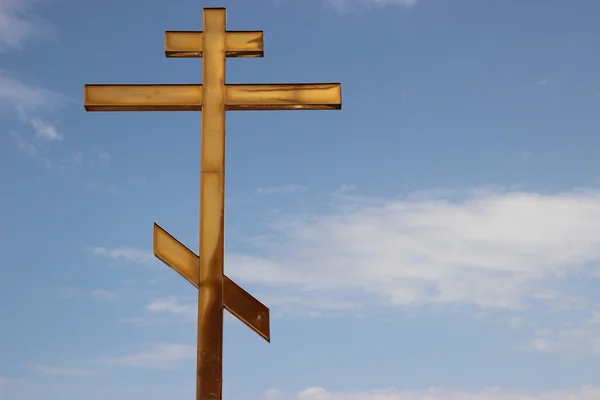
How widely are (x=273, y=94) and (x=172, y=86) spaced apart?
1.22 m

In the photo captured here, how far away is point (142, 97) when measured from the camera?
10.1m

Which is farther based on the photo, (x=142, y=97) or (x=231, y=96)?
(x=142, y=97)

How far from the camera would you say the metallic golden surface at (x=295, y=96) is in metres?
10.1

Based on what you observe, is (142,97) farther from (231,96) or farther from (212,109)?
(231,96)

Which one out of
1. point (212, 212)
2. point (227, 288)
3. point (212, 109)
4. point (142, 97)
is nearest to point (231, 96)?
point (212, 109)

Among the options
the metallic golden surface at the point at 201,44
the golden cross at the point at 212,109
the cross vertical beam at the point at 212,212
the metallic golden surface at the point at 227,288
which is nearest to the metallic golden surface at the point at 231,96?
the golden cross at the point at 212,109

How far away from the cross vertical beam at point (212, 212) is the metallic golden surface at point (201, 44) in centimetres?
8

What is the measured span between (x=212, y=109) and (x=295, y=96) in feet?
3.39

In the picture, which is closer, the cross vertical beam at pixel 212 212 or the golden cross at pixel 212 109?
the cross vertical beam at pixel 212 212

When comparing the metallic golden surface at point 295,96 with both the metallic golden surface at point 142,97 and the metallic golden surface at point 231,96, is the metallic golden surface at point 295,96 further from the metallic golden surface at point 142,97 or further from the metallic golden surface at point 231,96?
the metallic golden surface at point 142,97

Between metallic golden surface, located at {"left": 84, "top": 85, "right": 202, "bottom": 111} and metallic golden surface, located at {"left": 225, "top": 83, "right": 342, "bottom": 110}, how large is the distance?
56cm

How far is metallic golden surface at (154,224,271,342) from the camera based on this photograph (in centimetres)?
938

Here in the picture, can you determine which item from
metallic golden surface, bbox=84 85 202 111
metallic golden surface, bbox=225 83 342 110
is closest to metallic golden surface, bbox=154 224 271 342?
metallic golden surface, bbox=84 85 202 111

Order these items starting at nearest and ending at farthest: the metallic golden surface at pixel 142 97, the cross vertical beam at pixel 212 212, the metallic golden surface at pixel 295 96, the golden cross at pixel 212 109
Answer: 1. the cross vertical beam at pixel 212 212
2. the golden cross at pixel 212 109
3. the metallic golden surface at pixel 142 97
4. the metallic golden surface at pixel 295 96
